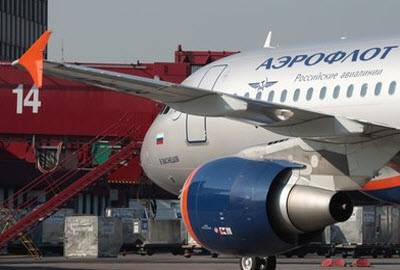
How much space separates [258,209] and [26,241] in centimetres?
2942

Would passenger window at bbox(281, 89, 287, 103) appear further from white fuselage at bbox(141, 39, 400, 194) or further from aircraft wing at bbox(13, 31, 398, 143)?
aircraft wing at bbox(13, 31, 398, 143)

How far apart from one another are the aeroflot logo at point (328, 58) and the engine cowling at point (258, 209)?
2.39m

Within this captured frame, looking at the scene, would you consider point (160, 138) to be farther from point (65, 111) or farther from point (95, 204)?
point (95, 204)

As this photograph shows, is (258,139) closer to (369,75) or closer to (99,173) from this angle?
(369,75)

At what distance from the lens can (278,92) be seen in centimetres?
2167

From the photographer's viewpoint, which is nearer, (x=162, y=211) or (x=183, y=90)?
(x=183, y=90)

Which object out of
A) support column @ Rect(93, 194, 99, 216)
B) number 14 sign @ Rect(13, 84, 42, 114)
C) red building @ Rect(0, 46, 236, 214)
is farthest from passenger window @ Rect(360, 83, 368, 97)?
support column @ Rect(93, 194, 99, 216)

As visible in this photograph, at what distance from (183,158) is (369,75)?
532 cm

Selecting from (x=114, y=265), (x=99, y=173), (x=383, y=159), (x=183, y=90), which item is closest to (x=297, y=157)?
(x=383, y=159)

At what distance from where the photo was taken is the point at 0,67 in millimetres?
46000

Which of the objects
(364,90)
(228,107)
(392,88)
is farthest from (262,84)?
(228,107)

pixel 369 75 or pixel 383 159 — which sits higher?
pixel 369 75

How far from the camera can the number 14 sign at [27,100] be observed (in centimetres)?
4581

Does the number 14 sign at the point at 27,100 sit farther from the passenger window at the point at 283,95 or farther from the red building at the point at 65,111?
the passenger window at the point at 283,95
